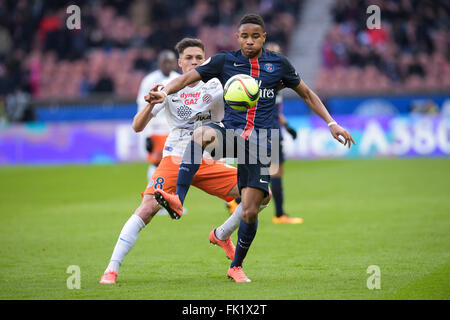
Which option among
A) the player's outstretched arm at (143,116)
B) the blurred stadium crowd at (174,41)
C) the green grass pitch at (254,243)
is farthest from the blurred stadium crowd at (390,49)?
the player's outstretched arm at (143,116)

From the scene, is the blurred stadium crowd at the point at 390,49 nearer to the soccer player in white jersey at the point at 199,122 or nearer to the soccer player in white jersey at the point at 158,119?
the soccer player in white jersey at the point at 158,119

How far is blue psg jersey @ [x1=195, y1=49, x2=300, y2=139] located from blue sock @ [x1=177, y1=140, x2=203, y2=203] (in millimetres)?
387

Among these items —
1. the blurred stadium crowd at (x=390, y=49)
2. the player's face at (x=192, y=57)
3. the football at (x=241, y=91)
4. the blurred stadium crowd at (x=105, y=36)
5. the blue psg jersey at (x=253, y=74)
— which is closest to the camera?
the football at (x=241, y=91)

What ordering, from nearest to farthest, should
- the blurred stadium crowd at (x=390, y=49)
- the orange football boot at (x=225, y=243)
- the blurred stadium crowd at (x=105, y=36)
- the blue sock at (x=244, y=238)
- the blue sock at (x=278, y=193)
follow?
the blue sock at (x=244, y=238)
the orange football boot at (x=225, y=243)
the blue sock at (x=278, y=193)
the blurred stadium crowd at (x=390, y=49)
the blurred stadium crowd at (x=105, y=36)

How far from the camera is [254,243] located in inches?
338

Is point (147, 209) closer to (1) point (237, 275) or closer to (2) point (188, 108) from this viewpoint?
(1) point (237, 275)

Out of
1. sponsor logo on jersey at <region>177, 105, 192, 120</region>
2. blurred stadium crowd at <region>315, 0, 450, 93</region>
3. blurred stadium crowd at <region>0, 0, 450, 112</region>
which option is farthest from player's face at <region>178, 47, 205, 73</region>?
blurred stadium crowd at <region>315, 0, 450, 93</region>

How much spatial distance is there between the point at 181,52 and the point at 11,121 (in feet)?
58.7

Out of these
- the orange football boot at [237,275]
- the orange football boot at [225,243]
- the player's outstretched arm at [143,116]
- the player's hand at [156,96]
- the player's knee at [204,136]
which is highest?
the player's hand at [156,96]

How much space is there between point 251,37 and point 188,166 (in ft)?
4.36

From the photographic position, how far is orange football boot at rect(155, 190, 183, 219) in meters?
5.89

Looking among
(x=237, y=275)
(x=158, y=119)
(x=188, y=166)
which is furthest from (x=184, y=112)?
(x=158, y=119)

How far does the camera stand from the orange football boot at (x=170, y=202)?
5.89m

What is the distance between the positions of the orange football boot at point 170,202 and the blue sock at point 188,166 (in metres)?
0.28
